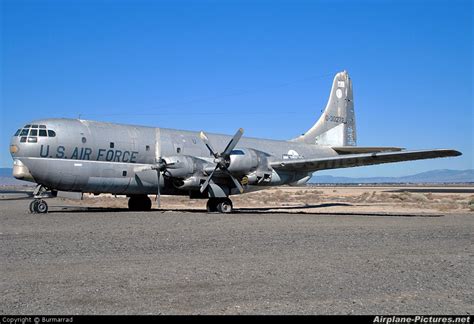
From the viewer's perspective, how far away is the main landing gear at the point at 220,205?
85.5 feet

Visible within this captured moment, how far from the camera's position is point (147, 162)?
25.9 metres

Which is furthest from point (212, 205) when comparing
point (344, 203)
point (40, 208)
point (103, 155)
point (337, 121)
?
point (344, 203)

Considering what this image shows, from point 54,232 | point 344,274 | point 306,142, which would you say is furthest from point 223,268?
point 306,142

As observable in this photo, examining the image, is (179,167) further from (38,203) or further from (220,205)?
(38,203)

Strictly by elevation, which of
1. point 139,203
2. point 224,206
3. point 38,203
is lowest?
point 224,206

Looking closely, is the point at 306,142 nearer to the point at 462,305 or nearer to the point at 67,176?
the point at 67,176

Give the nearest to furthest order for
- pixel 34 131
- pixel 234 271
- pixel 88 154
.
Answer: pixel 234 271 → pixel 34 131 → pixel 88 154

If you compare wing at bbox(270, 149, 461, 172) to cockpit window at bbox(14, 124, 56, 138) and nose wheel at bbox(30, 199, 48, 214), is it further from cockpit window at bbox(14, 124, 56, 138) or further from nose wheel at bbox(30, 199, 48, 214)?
nose wheel at bbox(30, 199, 48, 214)

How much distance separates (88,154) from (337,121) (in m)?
18.3

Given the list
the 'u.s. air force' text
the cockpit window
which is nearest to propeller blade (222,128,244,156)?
the 'u.s. air force' text

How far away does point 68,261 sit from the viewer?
10016mm

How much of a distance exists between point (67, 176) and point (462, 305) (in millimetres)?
19567

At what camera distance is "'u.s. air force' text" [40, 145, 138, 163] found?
911 inches

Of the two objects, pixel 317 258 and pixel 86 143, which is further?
pixel 86 143
